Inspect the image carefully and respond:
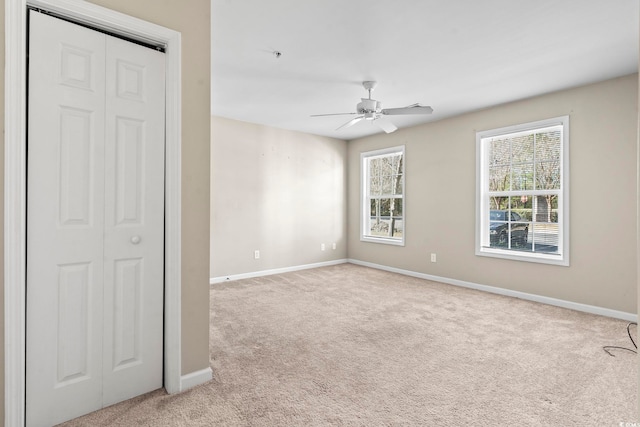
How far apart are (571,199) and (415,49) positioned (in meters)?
2.57

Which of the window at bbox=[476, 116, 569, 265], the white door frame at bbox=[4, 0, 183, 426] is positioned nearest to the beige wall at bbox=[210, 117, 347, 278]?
the window at bbox=[476, 116, 569, 265]

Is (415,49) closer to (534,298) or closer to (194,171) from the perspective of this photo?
(194,171)

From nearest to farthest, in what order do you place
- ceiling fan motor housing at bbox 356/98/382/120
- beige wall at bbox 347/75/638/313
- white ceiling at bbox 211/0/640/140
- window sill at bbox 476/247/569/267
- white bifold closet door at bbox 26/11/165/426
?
white bifold closet door at bbox 26/11/165/426
white ceiling at bbox 211/0/640/140
beige wall at bbox 347/75/638/313
ceiling fan motor housing at bbox 356/98/382/120
window sill at bbox 476/247/569/267

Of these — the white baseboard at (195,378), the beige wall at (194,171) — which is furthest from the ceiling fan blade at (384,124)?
the white baseboard at (195,378)

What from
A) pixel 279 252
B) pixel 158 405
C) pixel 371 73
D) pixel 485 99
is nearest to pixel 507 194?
pixel 485 99

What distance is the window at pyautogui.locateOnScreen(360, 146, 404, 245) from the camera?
5.79m

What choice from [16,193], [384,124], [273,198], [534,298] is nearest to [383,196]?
[273,198]

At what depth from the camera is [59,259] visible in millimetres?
1662

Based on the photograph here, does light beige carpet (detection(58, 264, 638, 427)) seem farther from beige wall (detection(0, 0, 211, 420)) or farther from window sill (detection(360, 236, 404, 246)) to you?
window sill (detection(360, 236, 404, 246))

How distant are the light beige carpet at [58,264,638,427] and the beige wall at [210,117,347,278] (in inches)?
56.0

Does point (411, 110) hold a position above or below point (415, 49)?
below

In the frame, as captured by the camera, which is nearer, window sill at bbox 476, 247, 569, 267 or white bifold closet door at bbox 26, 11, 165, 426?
white bifold closet door at bbox 26, 11, 165, 426

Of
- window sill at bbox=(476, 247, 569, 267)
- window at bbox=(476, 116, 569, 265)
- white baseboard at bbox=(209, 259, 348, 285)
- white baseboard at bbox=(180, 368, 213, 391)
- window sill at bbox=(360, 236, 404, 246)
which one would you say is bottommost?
white baseboard at bbox=(180, 368, 213, 391)

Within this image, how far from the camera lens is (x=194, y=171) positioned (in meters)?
2.03
